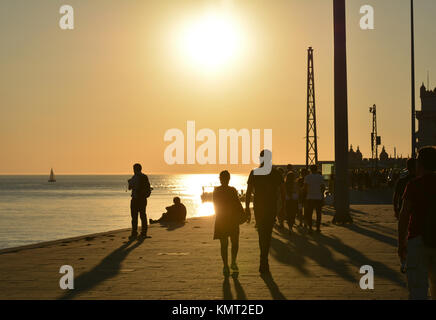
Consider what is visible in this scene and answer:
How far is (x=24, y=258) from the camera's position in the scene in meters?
15.0

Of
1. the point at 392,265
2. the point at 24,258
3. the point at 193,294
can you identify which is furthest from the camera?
the point at 24,258

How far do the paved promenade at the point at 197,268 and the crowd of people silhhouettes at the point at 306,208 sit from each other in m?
0.74

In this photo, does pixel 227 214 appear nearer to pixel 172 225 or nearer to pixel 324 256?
pixel 324 256

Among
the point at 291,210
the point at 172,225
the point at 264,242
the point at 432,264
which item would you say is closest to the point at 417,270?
the point at 432,264

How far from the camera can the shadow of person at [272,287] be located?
32.4 ft

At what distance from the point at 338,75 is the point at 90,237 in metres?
9.42

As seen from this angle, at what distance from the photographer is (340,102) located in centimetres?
2358

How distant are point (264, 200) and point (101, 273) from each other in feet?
10.0


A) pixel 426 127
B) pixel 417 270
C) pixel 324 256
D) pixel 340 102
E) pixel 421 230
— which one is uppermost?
pixel 426 127

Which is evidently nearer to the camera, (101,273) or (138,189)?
(101,273)

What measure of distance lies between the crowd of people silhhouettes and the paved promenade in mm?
742

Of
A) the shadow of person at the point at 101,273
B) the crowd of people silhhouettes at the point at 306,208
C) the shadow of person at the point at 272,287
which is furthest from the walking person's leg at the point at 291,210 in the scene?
the shadow of person at the point at 272,287
